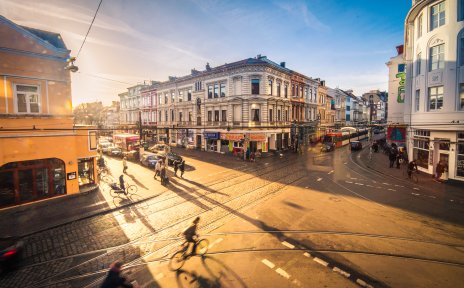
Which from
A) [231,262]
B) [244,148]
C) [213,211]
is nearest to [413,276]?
[231,262]

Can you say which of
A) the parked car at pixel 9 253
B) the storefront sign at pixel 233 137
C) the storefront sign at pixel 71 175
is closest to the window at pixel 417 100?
the storefront sign at pixel 233 137

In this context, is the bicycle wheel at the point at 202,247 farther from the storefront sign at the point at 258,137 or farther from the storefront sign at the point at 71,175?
the storefront sign at the point at 258,137

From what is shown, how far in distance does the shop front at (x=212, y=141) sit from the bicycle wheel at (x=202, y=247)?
2578cm

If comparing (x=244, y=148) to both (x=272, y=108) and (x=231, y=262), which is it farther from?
(x=231, y=262)

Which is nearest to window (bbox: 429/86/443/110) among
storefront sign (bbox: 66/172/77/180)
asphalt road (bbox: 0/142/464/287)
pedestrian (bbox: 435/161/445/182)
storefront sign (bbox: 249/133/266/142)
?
pedestrian (bbox: 435/161/445/182)

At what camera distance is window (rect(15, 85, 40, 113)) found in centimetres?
1338

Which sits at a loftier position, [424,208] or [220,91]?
[220,91]

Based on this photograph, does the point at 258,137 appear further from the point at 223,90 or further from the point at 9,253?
the point at 9,253

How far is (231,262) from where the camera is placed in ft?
25.7

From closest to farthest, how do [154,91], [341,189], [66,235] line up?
[66,235] < [341,189] < [154,91]

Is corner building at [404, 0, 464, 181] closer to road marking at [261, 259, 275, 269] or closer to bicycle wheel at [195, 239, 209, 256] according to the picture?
road marking at [261, 259, 275, 269]

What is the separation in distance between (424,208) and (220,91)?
27.6 meters

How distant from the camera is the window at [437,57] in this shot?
18578mm

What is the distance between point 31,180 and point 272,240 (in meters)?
15.5
